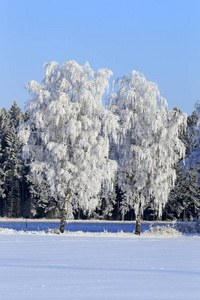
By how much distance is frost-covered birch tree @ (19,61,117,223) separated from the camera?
34750 millimetres

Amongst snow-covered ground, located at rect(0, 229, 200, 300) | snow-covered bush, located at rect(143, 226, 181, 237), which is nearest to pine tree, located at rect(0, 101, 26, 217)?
snow-covered bush, located at rect(143, 226, 181, 237)

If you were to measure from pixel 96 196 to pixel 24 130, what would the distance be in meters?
6.11

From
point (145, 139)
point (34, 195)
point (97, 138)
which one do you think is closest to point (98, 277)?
point (97, 138)

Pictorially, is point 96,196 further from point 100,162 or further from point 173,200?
point 173,200

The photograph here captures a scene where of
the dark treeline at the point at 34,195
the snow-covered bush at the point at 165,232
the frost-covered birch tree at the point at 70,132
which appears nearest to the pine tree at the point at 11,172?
the dark treeline at the point at 34,195

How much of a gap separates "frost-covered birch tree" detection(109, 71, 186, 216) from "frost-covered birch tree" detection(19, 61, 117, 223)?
1.82m

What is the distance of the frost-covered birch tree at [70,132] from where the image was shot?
34.8m

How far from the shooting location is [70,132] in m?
34.4

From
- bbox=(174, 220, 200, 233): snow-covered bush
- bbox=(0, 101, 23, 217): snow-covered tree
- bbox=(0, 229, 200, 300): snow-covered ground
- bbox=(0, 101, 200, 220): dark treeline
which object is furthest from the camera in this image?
bbox=(0, 101, 23, 217): snow-covered tree

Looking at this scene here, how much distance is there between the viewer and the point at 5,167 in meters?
78.2

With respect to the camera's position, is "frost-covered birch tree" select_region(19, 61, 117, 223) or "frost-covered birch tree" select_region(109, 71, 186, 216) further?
"frost-covered birch tree" select_region(109, 71, 186, 216)

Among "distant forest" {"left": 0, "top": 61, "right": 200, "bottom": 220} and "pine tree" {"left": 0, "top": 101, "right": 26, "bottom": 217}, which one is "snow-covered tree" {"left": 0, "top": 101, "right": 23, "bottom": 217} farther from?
"distant forest" {"left": 0, "top": 61, "right": 200, "bottom": 220}

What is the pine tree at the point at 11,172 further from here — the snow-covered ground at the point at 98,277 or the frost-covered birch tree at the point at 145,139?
the snow-covered ground at the point at 98,277

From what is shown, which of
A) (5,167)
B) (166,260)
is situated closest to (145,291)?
(166,260)
